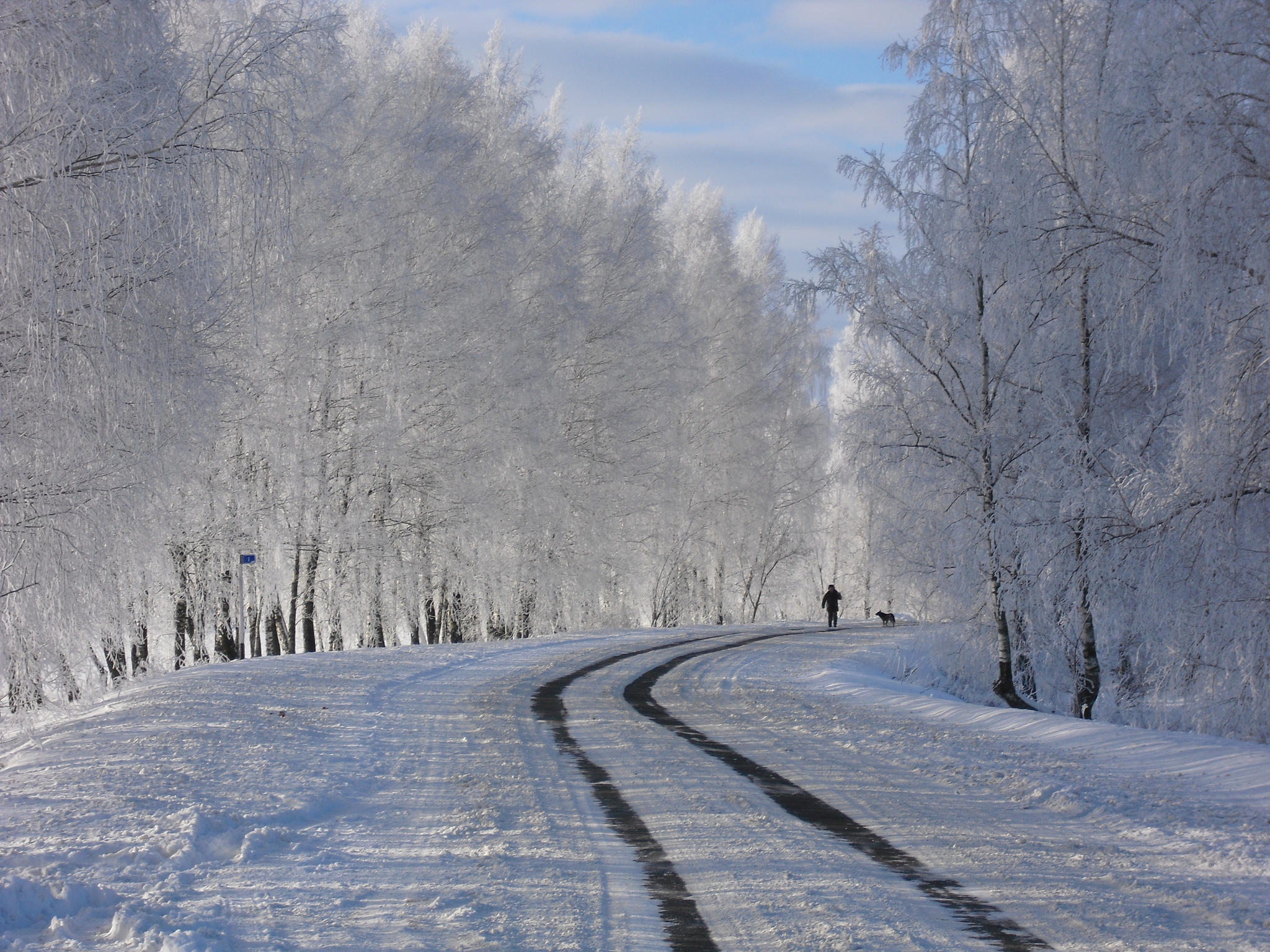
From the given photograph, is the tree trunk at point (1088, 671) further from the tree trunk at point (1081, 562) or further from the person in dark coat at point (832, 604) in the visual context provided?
the person in dark coat at point (832, 604)

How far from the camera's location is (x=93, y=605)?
8.06 meters

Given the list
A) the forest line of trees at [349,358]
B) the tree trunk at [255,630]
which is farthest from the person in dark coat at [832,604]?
the tree trunk at [255,630]

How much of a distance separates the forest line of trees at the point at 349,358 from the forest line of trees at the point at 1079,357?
246cm

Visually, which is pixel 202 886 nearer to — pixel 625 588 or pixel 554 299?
pixel 554 299

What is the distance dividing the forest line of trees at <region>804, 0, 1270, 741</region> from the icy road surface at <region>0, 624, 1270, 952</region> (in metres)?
1.73

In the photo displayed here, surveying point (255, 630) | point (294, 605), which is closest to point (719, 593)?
point (255, 630)

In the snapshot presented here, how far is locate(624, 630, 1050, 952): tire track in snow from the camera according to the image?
151 inches

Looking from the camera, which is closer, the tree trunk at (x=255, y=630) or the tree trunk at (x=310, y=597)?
the tree trunk at (x=310, y=597)

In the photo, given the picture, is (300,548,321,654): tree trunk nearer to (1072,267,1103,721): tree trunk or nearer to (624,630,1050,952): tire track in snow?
(624,630,1050,952): tire track in snow

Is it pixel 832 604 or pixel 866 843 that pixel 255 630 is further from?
pixel 866 843

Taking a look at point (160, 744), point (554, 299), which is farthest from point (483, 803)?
point (554, 299)

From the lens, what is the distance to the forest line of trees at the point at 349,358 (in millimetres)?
6453

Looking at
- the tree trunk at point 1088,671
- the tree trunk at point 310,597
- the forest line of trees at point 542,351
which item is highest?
the forest line of trees at point 542,351

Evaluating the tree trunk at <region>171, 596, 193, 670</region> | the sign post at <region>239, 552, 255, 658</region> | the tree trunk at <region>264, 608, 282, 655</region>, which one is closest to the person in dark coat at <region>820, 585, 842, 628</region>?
the tree trunk at <region>264, 608, 282, 655</region>
